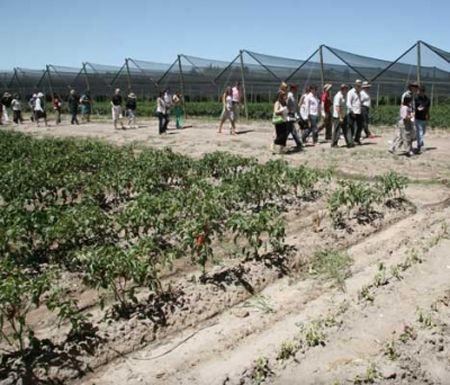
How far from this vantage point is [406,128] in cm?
1086

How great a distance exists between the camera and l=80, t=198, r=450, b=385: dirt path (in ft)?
11.9

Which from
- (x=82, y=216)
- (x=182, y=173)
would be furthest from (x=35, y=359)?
(x=182, y=173)

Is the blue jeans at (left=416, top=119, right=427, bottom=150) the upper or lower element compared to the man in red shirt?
lower

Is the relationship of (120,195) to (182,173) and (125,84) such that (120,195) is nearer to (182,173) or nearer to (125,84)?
(182,173)

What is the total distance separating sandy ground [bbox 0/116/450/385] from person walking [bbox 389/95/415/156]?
4562 millimetres

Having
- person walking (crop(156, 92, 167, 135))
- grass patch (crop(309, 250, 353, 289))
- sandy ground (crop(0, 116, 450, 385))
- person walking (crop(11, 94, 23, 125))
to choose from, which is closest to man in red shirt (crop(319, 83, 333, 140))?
person walking (crop(156, 92, 167, 135))

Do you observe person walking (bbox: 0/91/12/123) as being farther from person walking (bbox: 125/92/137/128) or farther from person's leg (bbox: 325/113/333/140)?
person's leg (bbox: 325/113/333/140)

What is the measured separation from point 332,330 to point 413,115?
25.6 ft

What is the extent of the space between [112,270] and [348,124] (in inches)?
354

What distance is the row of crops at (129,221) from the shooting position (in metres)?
4.21

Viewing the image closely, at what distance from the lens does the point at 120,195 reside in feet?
26.3

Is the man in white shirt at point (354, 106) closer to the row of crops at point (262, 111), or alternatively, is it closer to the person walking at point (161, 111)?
the row of crops at point (262, 111)

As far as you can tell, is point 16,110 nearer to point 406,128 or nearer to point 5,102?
point 5,102

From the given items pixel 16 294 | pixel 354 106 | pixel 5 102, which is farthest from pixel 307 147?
pixel 5 102
